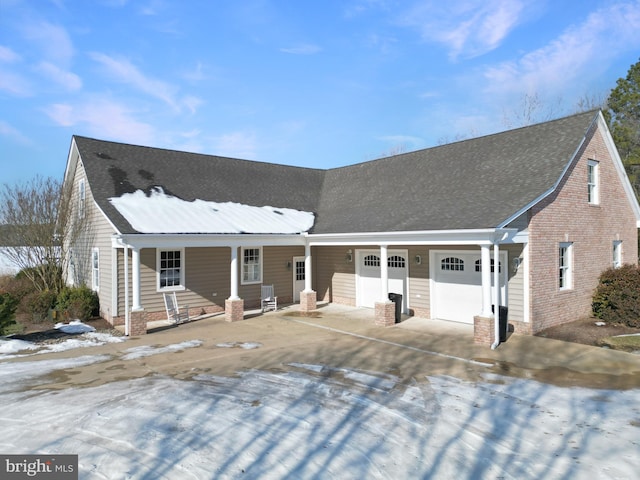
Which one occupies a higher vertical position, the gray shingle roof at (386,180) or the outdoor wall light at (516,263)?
the gray shingle roof at (386,180)

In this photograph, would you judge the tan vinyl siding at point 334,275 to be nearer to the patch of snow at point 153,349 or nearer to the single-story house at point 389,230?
the single-story house at point 389,230

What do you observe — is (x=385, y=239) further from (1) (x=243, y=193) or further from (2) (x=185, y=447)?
(2) (x=185, y=447)

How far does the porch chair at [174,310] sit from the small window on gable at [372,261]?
690 cm

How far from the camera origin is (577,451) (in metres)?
5.53

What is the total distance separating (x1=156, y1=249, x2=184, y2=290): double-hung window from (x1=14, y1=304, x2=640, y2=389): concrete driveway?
2.01 metres

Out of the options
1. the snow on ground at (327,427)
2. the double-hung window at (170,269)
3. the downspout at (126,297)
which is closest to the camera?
the snow on ground at (327,427)

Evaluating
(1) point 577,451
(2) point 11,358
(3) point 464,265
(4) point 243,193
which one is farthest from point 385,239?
(2) point 11,358

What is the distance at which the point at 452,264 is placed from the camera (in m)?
14.1

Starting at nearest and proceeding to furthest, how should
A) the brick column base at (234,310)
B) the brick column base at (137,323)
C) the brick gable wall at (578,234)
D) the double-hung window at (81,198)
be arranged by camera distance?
the brick gable wall at (578,234) → the brick column base at (137,323) → the brick column base at (234,310) → the double-hung window at (81,198)

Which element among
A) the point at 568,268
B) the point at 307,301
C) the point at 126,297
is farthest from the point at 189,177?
the point at 568,268

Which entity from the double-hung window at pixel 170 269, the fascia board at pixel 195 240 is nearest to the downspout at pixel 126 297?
the fascia board at pixel 195 240

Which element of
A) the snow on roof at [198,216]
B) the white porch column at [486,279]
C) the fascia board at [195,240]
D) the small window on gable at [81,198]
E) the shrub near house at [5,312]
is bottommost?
the shrub near house at [5,312]

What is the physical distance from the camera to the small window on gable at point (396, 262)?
51.7ft

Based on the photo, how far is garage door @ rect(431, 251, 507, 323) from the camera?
13.5m
